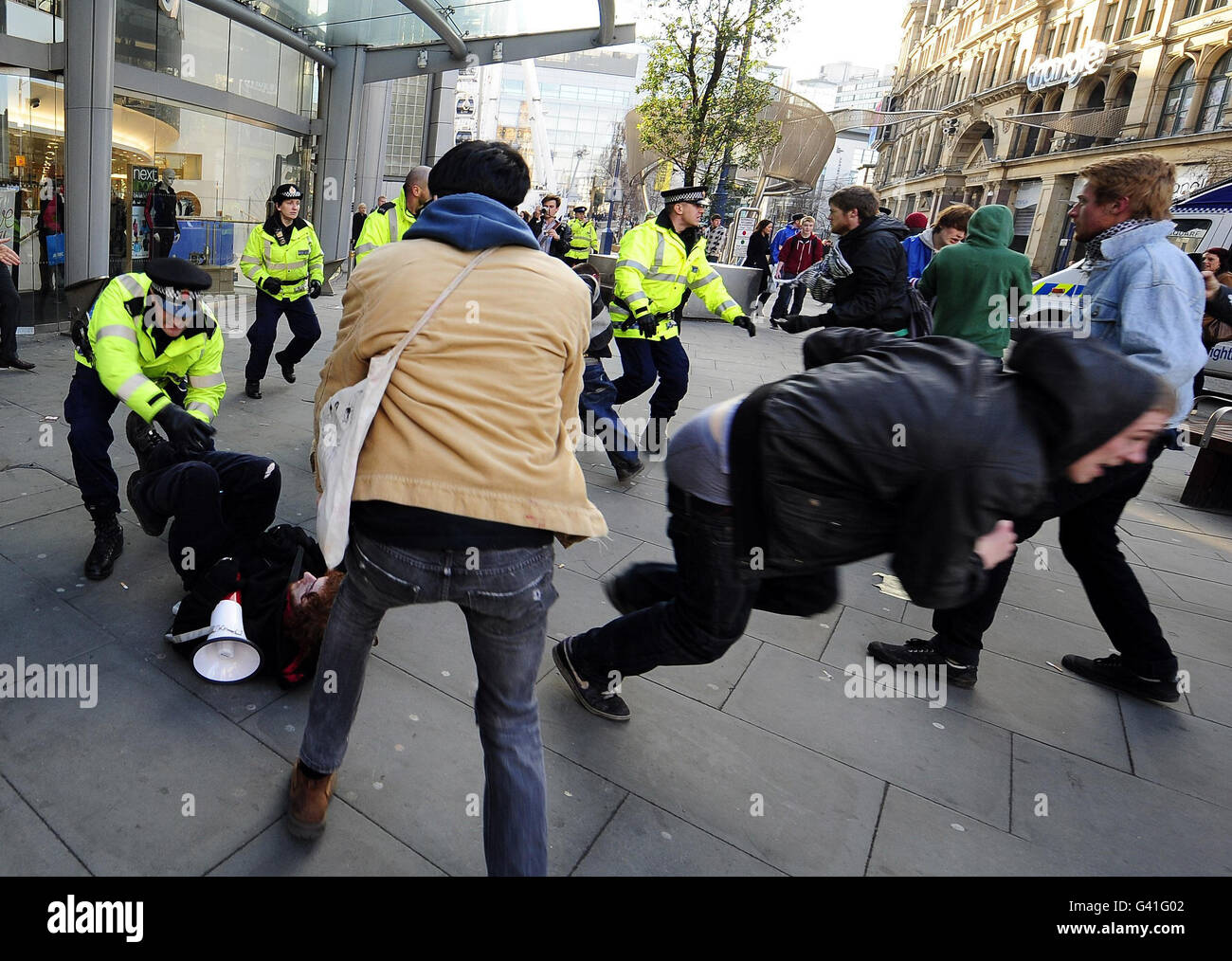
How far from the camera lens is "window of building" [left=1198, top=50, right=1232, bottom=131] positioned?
25984mm

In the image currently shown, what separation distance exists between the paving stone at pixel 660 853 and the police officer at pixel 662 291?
3.49 meters

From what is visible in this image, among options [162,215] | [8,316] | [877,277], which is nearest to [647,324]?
[877,277]

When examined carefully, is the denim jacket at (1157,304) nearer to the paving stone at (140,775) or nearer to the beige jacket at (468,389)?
the beige jacket at (468,389)

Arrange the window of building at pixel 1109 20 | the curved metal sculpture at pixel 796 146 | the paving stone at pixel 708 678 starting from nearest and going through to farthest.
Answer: the paving stone at pixel 708 678
the curved metal sculpture at pixel 796 146
the window of building at pixel 1109 20

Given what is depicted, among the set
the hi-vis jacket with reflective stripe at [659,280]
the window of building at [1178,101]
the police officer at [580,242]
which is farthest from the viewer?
the window of building at [1178,101]

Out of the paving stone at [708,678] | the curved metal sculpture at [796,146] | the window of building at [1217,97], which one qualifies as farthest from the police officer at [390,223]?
the window of building at [1217,97]

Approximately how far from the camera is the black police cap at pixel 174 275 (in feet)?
10.3

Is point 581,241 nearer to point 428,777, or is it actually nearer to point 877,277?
point 877,277

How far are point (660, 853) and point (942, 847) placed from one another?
866mm

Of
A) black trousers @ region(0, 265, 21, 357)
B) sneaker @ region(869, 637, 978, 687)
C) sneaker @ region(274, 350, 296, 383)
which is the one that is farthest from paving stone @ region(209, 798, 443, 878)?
black trousers @ region(0, 265, 21, 357)

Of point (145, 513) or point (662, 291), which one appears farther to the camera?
point (662, 291)

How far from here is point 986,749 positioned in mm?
2783

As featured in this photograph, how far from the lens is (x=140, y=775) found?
2189mm
